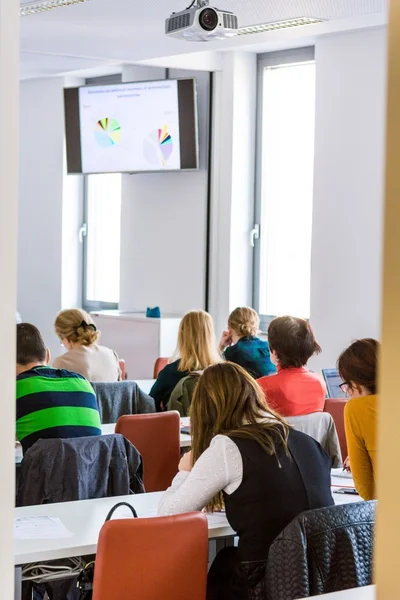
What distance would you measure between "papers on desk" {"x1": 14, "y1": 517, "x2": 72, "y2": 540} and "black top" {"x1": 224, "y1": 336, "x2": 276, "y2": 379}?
9.23 feet

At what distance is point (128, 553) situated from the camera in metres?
2.42

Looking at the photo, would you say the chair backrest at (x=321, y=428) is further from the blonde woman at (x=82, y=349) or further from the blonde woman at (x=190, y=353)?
the blonde woman at (x=82, y=349)

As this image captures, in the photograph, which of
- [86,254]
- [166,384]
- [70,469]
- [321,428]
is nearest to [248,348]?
[166,384]

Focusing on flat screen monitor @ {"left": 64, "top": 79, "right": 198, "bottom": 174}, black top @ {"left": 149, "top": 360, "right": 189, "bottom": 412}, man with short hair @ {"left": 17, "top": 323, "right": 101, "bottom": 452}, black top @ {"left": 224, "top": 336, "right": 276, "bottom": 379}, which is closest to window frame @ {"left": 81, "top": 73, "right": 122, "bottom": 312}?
flat screen monitor @ {"left": 64, "top": 79, "right": 198, "bottom": 174}

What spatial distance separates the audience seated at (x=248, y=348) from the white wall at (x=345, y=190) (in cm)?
156

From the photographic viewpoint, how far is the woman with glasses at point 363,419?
3326 millimetres

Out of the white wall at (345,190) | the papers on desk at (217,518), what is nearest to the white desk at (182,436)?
the papers on desk at (217,518)

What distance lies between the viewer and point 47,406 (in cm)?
406

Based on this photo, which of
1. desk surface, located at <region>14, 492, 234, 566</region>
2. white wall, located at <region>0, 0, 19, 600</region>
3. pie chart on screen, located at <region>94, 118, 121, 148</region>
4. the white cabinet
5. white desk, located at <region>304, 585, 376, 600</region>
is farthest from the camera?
pie chart on screen, located at <region>94, 118, 121, 148</region>

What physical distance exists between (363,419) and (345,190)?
4.42 metres

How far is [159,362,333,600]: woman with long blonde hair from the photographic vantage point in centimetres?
280

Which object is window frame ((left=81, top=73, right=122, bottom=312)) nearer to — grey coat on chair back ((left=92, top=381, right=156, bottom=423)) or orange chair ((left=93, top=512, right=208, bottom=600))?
grey coat on chair back ((left=92, top=381, right=156, bottom=423))

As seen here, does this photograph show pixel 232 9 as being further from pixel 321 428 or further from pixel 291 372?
pixel 321 428

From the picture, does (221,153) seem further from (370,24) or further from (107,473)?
(107,473)
